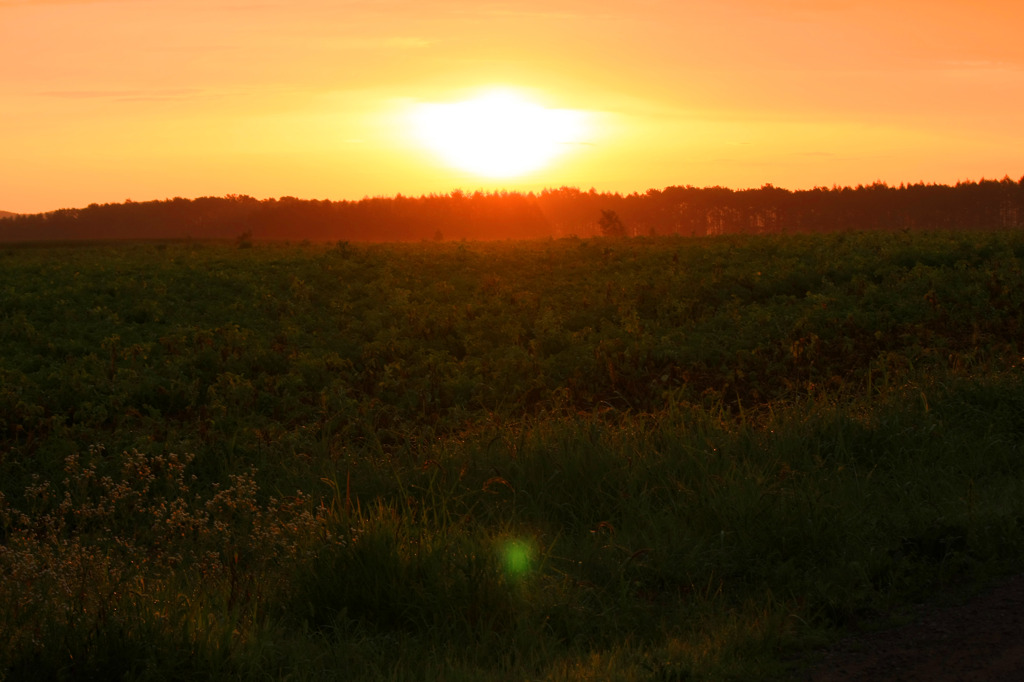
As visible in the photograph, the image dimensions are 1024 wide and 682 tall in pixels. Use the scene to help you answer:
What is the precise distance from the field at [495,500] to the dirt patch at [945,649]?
7.1 inches

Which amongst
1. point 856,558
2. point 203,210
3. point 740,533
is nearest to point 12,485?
point 740,533

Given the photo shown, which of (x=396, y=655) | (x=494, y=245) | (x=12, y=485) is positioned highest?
(x=494, y=245)

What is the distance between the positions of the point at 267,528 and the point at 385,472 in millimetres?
1421

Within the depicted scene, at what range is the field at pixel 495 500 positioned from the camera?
409 centimetres

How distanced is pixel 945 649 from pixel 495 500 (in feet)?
10.4

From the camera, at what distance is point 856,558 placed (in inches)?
198

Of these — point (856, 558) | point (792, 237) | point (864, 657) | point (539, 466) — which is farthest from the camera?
point (792, 237)

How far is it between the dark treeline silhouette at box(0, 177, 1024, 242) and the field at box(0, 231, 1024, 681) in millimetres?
45797

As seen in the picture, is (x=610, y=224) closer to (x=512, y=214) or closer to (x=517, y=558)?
(x=512, y=214)

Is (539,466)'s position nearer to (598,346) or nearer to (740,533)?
(740,533)

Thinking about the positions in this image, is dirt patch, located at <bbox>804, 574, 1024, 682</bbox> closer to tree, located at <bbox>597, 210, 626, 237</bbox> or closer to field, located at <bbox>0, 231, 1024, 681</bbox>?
field, located at <bbox>0, 231, 1024, 681</bbox>

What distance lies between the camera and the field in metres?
4.09

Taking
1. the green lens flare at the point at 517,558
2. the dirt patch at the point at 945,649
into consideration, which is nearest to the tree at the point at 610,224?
the green lens flare at the point at 517,558

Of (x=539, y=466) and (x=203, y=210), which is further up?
(x=203, y=210)
